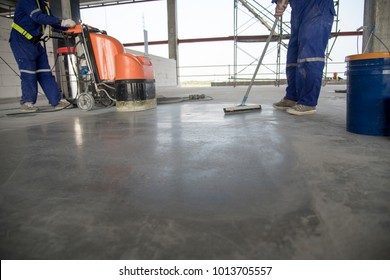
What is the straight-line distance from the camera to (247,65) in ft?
37.7

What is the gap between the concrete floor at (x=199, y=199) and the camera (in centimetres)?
58

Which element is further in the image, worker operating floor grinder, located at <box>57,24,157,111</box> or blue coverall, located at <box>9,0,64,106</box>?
blue coverall, located at <box>9,0,64,106</box>

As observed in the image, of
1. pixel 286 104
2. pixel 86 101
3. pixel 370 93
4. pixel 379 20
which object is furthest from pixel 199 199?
pixel 379 20

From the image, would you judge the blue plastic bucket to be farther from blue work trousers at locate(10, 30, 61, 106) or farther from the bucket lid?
blue work trousers at locate(10, 30, 61, 106)

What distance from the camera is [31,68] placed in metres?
3.54

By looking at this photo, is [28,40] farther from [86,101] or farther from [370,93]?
[370,93]

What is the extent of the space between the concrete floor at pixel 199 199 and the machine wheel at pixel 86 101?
1.84m

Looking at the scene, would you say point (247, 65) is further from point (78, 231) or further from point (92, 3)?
point (78, 231)

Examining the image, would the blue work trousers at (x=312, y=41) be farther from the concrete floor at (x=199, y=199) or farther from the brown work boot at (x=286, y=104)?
the concrete floor at (x=199, y=199)

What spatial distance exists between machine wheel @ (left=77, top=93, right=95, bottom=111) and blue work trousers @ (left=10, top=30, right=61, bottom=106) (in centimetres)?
71

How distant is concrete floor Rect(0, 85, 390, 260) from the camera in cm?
58

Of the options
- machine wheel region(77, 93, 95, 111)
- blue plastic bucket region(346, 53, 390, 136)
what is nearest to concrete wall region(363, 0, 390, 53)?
blue plastic bucket region(346, 53, 390, 136)

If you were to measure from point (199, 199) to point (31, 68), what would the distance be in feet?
12.0
